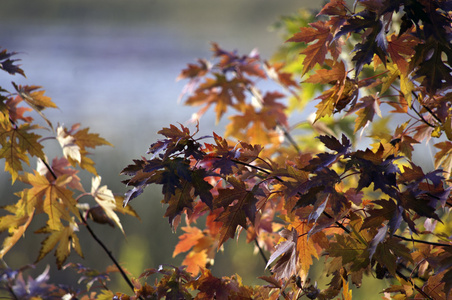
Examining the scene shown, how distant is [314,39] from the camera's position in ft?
3.09

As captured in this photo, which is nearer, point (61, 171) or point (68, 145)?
point (68, 145)

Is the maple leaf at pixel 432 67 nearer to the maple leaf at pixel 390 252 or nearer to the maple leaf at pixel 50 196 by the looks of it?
Answer: the maple leaf at pixel 390 252

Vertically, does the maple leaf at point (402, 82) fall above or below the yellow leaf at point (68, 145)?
above

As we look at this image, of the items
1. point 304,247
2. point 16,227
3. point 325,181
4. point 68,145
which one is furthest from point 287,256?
point 16,227

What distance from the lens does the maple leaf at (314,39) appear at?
3.07 feet

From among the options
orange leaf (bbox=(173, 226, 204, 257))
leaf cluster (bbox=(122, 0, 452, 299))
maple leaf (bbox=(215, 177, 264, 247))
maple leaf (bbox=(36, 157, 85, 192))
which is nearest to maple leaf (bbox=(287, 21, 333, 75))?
leaf cluster (bbox=(122, 0, 452, 299))

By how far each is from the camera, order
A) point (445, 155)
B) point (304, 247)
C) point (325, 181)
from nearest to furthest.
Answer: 1. point (325, 181)
2. point (304, 247)
3. point (445, 155)

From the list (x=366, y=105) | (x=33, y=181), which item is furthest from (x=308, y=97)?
(x=33, y=181)

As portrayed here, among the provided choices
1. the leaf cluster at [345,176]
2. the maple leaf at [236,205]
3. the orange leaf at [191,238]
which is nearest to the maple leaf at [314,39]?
the leaf cluster at [345,176]

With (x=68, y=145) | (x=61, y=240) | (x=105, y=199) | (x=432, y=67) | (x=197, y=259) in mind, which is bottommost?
(x=197, y=259)

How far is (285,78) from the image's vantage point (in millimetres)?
1897

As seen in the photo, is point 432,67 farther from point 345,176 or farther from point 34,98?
point 34,98

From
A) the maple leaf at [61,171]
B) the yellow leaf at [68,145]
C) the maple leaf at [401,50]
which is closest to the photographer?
the maple leaf at [401,50]

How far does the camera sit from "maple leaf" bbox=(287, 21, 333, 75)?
0.94 m
